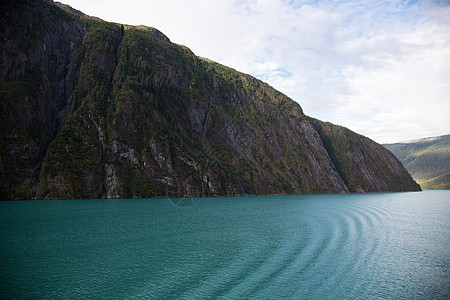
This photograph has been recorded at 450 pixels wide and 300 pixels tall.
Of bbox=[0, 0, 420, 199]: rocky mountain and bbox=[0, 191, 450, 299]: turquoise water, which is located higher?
bbox=[0, 0, 420, 199]: rocky mountain

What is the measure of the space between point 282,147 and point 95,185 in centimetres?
10735

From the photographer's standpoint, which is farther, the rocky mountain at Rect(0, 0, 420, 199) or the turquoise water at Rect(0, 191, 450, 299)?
the rocky mountain at Rect(0, 0, 420, 199)

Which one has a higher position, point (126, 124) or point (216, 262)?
point (126, 124)

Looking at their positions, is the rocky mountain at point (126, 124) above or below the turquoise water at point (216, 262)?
above

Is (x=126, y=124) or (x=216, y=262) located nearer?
(x=216, y=262)

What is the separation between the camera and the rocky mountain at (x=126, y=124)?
85375 millimetres

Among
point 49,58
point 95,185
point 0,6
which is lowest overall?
point 95,185

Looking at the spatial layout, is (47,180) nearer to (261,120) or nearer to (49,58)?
(49,58)

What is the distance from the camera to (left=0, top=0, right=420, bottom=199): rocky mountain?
3361 inches

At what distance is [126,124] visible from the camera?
103812 mm

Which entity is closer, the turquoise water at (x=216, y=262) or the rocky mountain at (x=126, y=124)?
the turquoise water at (x=216, y=262)

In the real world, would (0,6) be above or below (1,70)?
above

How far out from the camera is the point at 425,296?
17234 mm

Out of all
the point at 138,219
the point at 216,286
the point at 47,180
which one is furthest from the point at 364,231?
the point at 47,180
